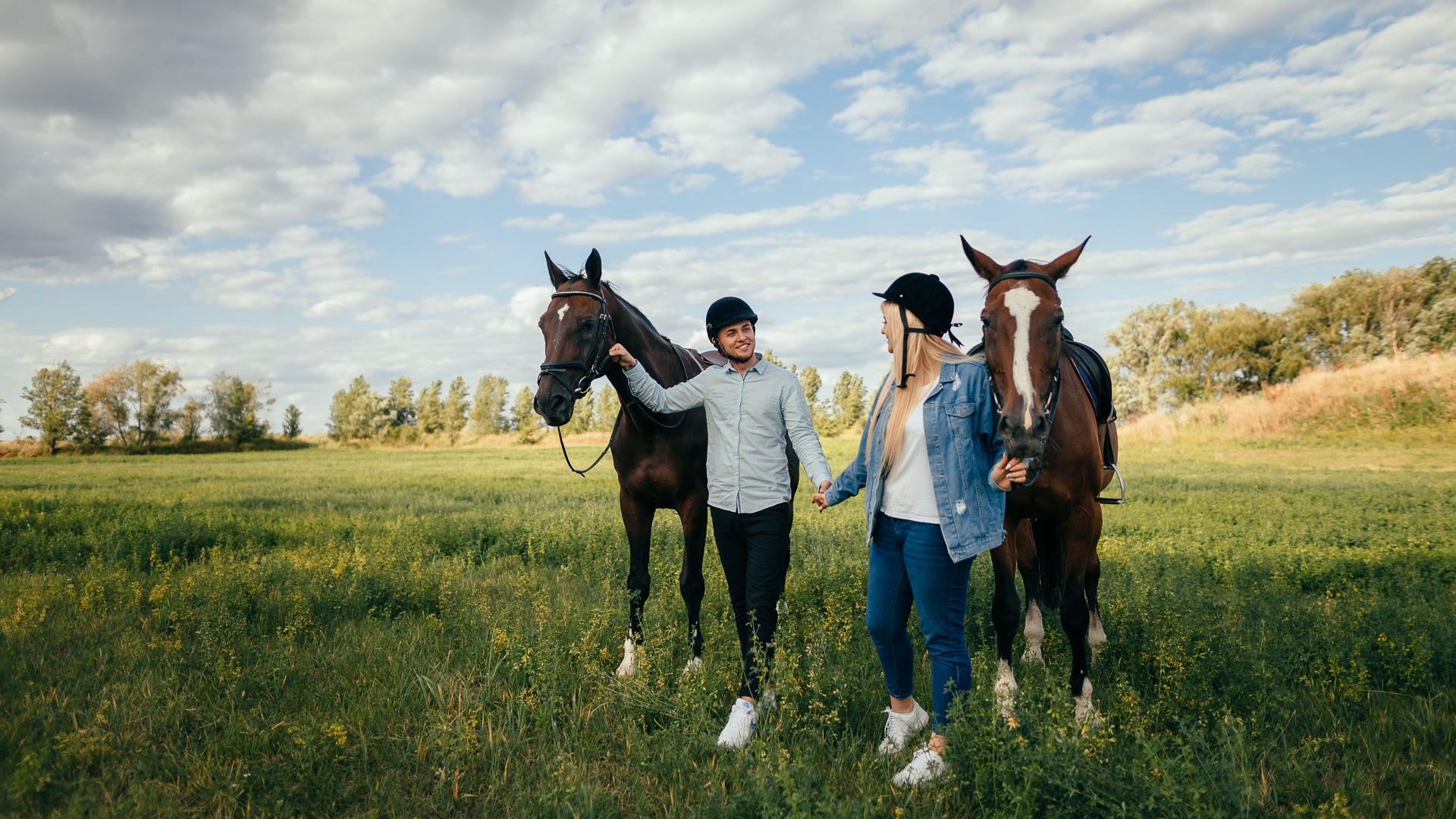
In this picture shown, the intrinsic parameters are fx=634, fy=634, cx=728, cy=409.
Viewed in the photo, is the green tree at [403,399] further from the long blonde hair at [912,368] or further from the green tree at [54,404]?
the long blonde hair at [912,368]

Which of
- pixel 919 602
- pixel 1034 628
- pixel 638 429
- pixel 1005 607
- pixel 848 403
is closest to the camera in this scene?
pixel 919 602

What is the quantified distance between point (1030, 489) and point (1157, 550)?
206 inches

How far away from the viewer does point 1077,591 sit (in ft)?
14.0

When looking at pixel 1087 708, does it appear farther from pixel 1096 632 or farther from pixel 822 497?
pixel 822 497

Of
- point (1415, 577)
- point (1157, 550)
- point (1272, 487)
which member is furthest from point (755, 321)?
point (1272, 487)

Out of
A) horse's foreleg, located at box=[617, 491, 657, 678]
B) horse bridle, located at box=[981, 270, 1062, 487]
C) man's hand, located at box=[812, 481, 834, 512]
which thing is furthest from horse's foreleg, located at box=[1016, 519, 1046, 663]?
horse's foreleg, located at box=[617, 491, 657, 678]

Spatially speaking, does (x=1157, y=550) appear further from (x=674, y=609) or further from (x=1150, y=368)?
(x=1150, y=368)

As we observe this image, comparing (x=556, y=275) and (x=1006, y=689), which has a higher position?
(x=556, y=275)

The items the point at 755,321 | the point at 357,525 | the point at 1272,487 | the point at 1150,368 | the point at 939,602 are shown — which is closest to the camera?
the point at 939,602

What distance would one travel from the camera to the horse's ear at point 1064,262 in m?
3.82

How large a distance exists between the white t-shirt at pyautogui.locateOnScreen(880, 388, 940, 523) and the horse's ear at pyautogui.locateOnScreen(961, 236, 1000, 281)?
1146 millimetres

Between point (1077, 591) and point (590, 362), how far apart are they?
3.62m

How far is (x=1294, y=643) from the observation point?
14.9ft

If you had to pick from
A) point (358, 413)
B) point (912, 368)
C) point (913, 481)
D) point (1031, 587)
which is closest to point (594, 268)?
point (912, 368)
